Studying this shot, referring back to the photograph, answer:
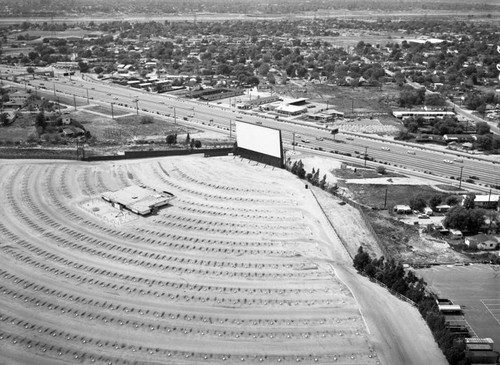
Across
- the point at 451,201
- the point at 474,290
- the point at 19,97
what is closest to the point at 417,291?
the point at 474,290

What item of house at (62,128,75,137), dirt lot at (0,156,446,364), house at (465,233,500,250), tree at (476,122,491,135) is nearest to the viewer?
dirt lot at (0,156,446,364)

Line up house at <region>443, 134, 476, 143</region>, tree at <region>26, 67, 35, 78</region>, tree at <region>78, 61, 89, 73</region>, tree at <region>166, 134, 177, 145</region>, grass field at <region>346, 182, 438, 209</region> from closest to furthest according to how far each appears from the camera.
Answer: grass field at <region>346, 182, 438, 209</region> < tree at <region>166, 134, 177, 145</region> < house at <region>443, 134, 476, 143</region> < tree at <region>26, 67, 35, 78</region> < tree at <region>78, 61, 89, 73</region>

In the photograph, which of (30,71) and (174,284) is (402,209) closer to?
(174,284)

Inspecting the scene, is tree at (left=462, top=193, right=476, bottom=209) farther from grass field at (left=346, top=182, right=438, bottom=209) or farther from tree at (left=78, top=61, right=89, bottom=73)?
tree at (left=78, top=61, right=89, bottom=73)

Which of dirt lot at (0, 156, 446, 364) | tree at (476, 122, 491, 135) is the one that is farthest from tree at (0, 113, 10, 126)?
tree at (476, 122, 491, 135)

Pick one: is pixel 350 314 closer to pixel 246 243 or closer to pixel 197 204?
pixel 246 243

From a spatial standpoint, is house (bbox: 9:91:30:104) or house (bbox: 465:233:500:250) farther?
house (bbox: 9:91:30:104)

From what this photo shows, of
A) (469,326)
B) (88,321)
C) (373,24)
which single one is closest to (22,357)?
(88,321)

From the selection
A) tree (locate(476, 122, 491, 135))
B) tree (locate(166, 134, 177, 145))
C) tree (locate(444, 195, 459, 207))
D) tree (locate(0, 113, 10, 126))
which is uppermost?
tree (locate(0, 113, 10, 126))

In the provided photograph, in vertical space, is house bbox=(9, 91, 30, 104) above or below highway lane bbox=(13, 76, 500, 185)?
above
